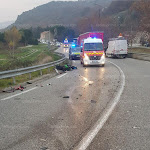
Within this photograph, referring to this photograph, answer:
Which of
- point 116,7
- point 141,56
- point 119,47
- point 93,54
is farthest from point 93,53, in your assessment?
point 116,7

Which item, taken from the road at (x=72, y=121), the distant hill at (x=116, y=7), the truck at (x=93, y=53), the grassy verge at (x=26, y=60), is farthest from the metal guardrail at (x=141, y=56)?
the distant hill at (x=116, y=7)

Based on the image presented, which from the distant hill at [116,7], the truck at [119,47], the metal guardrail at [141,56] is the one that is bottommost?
the metal guardrail at [141,56]

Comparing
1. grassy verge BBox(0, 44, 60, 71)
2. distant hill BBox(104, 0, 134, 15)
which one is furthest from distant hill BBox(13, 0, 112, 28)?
grassy verge BBox(0, 44, 60, 71)

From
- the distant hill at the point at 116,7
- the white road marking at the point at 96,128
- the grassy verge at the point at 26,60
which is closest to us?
the white road marking at the point at 96,128

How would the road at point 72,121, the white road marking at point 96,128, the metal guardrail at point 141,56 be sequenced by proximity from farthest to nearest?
the metal guardrail at point 141,56 < the road at point 72,121 < the white road marking at point 96,128

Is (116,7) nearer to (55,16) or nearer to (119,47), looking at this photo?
(55,16)

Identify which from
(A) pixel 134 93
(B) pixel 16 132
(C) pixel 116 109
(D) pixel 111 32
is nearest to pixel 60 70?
(A) pixel 134 93

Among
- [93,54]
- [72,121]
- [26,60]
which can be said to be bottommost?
[26,60]

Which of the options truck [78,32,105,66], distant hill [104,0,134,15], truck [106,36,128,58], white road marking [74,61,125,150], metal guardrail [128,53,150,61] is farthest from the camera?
distant hill [104,0,134,15]

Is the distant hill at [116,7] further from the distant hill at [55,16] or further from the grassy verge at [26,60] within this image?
the grassy verge at [26,60]

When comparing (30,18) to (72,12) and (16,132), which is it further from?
(16,132)

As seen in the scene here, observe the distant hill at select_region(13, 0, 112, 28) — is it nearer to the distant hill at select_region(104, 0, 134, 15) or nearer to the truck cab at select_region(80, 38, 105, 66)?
the distant hill at select_region(104, 0, 134, 15)

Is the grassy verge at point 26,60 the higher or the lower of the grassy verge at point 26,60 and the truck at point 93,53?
the lower

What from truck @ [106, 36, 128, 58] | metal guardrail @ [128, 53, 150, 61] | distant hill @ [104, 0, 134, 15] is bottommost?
metal guardrail @ [128, 53, 150, 61]
